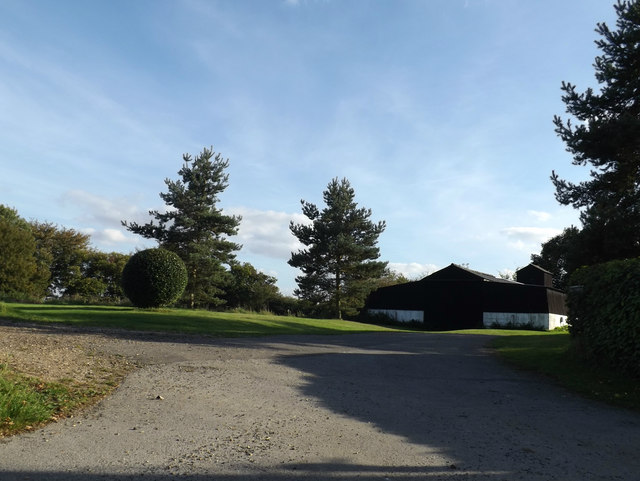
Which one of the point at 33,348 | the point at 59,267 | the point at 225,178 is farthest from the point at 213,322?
the point at 59,267

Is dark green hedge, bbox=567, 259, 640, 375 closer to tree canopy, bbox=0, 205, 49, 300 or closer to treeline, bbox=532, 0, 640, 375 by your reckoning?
treeline, bbox=532, 0, 640, 375

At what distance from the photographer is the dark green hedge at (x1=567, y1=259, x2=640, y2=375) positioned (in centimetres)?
899

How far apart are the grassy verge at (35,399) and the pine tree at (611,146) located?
52.5ft

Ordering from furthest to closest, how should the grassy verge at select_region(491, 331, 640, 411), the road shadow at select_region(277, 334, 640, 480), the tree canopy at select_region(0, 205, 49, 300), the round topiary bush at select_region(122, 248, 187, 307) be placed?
1. the tree canopy at select_region(0, 205, 49, 300)
2. the round topiary bush at select_region(122, 248, 187, 307)
3. the grassy verge at select_region(491, 331, 640, 411)
4. the road shadow at select_region(277, 334, 640, 480)

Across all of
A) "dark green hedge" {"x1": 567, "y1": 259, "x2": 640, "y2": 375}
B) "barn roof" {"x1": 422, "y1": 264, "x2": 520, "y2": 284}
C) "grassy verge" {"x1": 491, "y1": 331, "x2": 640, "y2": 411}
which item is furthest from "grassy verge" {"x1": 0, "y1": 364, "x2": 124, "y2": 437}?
"barn roof" {"x1": 422, "y1": 264, "x2": 520, "y2": 284}

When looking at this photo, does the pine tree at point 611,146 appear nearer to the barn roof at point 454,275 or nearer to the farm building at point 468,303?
the farm building at point 468,303

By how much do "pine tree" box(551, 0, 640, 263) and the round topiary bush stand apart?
1825 centimetres

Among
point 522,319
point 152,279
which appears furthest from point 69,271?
point 522,319

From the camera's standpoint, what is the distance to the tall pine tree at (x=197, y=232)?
38.0 meters

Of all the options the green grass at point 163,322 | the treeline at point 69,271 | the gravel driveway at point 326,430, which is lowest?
the gravel driveway at point 326,430

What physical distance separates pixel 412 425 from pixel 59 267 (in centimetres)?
5280

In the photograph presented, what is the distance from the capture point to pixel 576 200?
17938 millimetres

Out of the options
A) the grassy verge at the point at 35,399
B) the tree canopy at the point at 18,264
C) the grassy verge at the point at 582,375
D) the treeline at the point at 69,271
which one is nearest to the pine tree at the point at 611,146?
the grassy verge at the point at 582,375

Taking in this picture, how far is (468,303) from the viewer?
3959 cm
